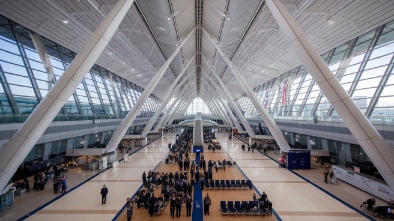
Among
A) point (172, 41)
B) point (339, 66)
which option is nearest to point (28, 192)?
point (172, 41)

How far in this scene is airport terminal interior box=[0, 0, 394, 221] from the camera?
890cm

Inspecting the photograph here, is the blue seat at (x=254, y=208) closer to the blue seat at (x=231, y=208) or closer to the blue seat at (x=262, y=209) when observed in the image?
the blue seat at (x=262, y=209)

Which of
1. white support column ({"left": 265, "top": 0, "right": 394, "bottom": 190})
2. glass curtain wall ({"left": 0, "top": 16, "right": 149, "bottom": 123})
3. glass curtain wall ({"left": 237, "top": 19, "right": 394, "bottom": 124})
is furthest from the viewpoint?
glass curtain wall ({"left": 237, "top": 19, "right": 394, "bottom": 124})

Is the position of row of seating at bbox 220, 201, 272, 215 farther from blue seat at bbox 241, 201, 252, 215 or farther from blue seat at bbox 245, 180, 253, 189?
blue seat at bbox 245, 180, 253, 189

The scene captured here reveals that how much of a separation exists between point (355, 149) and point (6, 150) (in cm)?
2163

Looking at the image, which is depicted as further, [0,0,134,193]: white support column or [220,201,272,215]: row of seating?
[220,201,272,215]: row of seating

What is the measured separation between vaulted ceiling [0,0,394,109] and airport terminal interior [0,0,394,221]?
0.12 metres

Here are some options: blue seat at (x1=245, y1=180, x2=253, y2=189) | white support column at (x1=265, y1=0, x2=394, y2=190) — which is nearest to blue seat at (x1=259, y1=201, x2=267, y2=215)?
blue seat at (x1=245, y1=180, x2=253, y2=189)

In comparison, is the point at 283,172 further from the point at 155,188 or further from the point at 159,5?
the point at 159,5

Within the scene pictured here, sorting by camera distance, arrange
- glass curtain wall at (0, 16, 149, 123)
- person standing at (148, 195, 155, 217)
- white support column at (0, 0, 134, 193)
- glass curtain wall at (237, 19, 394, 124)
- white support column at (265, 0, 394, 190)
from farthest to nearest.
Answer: glass curtain wall at (237, 19, 394, 124), glass curtain wall at (0, 16, 149, 123), person standing at (148, 195, 155, 217), white support column at (265, 0, 394, 190), white support column at (0, 0, 134, 193)

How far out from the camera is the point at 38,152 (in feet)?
57.8

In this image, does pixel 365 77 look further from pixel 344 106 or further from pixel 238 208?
pixel 238 208

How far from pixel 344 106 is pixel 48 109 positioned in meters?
11.0

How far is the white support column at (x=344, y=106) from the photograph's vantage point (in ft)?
26.0
